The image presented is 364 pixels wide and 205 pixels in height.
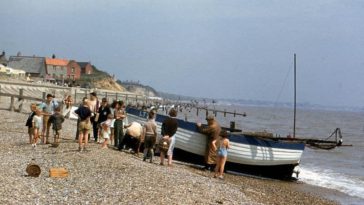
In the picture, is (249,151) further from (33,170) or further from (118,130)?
(33,170)

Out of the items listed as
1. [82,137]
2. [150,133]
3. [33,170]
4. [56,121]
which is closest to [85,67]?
[56,121]

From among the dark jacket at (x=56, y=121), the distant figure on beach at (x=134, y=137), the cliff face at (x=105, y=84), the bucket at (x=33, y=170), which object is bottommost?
the bucket at (x=33, y=170)

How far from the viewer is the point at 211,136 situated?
1925 cm

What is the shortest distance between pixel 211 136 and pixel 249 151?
252cm

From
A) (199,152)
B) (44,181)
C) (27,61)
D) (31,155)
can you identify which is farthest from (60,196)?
(27,61)

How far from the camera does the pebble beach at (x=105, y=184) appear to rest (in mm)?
10555

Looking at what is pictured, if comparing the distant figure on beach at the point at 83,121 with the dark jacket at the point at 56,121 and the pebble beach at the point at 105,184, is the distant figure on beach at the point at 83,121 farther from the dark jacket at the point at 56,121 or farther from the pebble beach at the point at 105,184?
the dark jacket at the point at 56,121

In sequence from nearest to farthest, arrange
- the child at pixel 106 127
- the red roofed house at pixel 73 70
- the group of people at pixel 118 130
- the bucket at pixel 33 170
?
the bucket at pixel 33 170 < the group of people at pixel 118 130 < the child at pixel 106 127 < the red roofed house at pixel 73 70

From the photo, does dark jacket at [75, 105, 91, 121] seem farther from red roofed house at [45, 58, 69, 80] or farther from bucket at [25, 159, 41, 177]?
red roofed house at [45, 58, 69, 80]

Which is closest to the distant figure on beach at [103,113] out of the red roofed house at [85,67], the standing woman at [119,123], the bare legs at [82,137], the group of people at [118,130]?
the group of people at [118,130]

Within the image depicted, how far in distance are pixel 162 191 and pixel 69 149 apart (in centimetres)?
627

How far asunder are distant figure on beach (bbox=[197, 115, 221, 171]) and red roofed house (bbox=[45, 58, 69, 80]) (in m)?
95.1

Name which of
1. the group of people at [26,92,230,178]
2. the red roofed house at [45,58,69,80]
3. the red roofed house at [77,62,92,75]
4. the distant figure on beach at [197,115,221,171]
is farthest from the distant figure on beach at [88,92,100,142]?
the red roofed house at [77,62,92,75]

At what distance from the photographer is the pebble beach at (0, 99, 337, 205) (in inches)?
416
